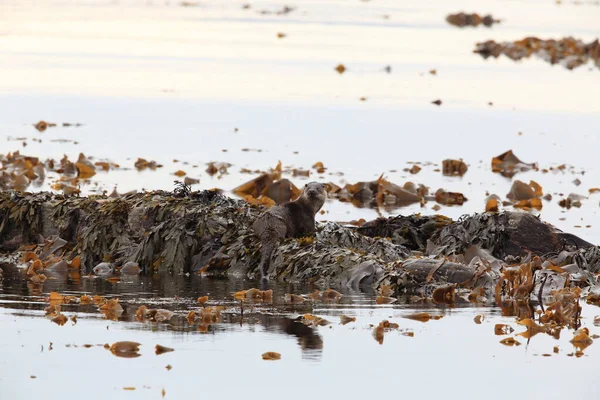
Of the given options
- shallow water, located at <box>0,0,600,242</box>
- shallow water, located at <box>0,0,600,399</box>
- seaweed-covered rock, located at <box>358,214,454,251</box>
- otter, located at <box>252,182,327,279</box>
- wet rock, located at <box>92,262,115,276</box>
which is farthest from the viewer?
shallow water, located at <box>0,0,600,242</box>

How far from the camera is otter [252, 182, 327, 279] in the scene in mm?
9094

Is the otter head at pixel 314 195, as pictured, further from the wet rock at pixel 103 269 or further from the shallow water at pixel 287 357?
the shallow water at pixel 287 357

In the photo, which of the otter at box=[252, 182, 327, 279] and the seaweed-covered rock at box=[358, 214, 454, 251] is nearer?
the otter at box=[252, 182, 327, 279]

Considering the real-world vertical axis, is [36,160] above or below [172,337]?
above

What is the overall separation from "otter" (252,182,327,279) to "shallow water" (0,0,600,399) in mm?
631

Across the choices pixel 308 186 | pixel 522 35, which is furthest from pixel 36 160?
pixel 522 35

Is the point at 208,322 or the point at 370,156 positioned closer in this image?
the point at 208,322

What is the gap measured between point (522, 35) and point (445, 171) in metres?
28.4

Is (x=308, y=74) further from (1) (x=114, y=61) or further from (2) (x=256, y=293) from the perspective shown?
(2) (x=256, y=293)

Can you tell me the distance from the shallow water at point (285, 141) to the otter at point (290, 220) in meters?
0.63

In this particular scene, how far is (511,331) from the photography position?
6922 millimetres

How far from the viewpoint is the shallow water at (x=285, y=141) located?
19.4 feet

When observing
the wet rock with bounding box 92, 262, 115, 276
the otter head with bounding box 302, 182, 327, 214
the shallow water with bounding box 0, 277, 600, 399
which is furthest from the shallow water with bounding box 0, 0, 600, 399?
the otter head with bounding box 302, 182, 327, 214

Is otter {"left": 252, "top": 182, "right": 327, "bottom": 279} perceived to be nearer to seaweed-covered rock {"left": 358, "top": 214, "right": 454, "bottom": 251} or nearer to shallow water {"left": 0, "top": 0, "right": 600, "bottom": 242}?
seaweed-covered rock {"left": 358, "top": 214, "right": 454, "bottom": 251}
